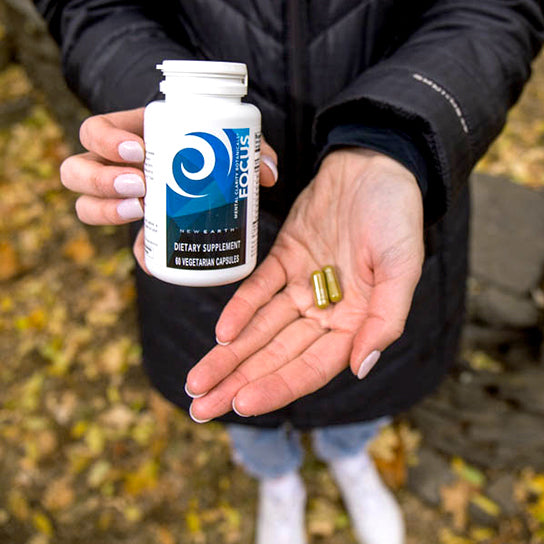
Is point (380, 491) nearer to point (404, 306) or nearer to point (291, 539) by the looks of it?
point (291, 539)

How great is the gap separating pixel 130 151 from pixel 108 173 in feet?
0.25

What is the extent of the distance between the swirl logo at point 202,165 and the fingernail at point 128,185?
0.09 m

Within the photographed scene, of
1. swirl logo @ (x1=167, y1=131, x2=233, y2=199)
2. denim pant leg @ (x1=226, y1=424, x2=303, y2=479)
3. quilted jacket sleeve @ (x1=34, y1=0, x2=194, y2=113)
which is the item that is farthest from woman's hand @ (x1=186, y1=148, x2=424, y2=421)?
denim pant leg @ (x1=226, y1=424, x2=303, y2=479)

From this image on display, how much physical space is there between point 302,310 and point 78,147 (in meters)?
2.61

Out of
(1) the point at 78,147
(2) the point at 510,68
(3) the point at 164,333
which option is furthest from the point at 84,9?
(1) the point at 78,147

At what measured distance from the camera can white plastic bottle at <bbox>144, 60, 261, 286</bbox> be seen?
1.37 m

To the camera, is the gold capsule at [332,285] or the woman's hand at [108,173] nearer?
the woman's hand at [108,173]

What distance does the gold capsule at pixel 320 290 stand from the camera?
158 centimetres

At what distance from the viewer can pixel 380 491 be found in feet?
9.57

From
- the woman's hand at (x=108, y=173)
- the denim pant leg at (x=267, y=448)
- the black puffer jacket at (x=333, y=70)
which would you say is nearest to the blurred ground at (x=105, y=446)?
the denim pant leg at (x=267, y=448)

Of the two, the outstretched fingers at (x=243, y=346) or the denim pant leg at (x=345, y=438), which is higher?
the outstretched fingers at (x=243, y=346)

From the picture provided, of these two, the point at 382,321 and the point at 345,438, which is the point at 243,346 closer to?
the point at 382,321

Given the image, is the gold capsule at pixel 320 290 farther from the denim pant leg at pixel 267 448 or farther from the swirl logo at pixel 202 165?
the denim pant leg at pixel 267 448

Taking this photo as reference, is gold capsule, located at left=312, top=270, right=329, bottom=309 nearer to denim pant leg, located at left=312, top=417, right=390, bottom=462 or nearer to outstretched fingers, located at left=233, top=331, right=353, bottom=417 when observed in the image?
outstretched fingers, located at left=233, top=331, right=353, bottom=417
